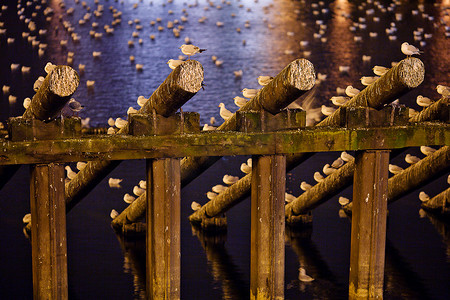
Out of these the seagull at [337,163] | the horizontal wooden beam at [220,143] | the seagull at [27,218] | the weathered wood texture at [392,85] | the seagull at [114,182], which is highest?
the weathered wood texture at [392,85]

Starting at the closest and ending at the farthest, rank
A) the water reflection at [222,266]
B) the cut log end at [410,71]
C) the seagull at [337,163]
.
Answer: the cut log end at [410,71] → the water reflection at [222,266] → the seagull at [337,163]

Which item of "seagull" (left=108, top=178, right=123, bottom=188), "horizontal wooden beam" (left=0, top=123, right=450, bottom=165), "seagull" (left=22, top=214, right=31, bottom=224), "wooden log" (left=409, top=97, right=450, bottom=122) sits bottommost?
"seagull" (left=108, top=178, right=123, bottom=188)

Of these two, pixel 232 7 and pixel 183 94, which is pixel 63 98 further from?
A: pixel 232 7

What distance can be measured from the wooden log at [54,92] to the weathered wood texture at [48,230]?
19.1 inches

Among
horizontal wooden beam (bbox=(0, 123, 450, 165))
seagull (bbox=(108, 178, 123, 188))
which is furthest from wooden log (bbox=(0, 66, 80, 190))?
seagull (bbox=(108, 178, 123, 188))

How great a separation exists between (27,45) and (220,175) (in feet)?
49.3

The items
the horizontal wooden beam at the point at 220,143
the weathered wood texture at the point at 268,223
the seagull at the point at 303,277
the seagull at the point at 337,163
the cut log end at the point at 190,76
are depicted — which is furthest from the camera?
the seagull at the point at 337,163

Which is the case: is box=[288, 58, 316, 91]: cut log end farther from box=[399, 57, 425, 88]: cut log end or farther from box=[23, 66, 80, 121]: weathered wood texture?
box=[23, 66, 80, 121]: weathered wood texture

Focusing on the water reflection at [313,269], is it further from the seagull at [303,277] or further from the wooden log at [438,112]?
the wooden log at [438,112]

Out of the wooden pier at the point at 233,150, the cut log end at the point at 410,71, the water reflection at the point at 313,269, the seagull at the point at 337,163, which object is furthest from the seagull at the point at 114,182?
the cut log end at the point at 410,71

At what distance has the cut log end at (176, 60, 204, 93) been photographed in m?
6.89

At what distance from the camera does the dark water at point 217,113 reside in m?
11.1

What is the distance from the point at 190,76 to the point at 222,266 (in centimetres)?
521

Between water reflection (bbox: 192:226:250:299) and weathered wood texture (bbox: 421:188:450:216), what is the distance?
3.87 m
